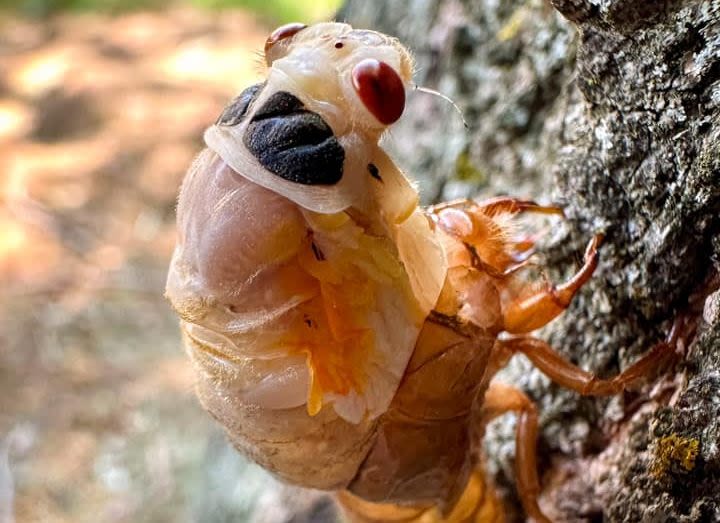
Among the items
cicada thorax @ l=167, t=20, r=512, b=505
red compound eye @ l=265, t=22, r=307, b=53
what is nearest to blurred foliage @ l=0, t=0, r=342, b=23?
red compound eye @ l=265, t=22, r=307, b=53

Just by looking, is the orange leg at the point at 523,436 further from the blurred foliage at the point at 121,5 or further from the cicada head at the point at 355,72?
the blurred foliage at the point at 121,5

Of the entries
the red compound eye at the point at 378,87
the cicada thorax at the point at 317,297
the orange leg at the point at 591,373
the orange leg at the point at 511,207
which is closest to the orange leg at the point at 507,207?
the orange leg at the point at 511,207

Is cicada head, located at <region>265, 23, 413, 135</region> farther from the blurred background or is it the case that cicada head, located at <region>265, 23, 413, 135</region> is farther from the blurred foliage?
the blurred foliage

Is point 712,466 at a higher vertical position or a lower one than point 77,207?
higher

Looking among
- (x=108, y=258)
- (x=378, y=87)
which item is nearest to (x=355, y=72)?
(x=378, y=87)

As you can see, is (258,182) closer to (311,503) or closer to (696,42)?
(696,42)

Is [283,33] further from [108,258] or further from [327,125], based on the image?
[108,258]

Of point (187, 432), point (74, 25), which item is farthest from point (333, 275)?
point (74, 25)

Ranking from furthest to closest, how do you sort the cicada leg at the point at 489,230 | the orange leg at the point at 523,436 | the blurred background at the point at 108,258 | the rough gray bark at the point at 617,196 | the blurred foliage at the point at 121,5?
the blurred foliage at the point at 121,5 < the blurred background at the point at 108,258 < the orange leg at the point at 523,436 < the cicada leg at the point at 489,230 < the rough gray bark at the point at 617,196
